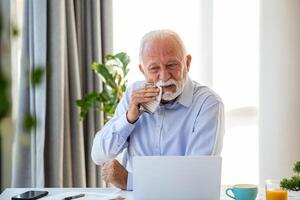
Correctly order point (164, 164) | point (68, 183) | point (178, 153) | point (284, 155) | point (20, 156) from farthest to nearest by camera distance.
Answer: point (284, 155)
point (68, 183)
point (20, 156)
point (178, 153)
point (164, 164)

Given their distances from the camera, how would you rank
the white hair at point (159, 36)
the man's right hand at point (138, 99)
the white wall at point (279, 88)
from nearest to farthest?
the man's right hand at point (138, 99) → the white hair at point (159, 36) → the white wall at point (279, 88)

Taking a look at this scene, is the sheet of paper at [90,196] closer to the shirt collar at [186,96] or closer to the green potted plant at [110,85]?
the shirt collar at [186,96]

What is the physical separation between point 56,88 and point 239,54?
4.79ft

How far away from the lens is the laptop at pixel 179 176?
1318 millimetres

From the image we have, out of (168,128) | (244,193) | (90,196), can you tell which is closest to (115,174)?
(90,196)

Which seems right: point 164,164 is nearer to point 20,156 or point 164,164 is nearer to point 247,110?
point 20,156

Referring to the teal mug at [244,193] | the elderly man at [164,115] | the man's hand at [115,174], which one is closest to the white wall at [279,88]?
the elderly man at [164,115]

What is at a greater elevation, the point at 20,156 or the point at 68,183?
the point at 20,156

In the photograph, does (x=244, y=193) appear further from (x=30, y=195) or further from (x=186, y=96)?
(x=30, y=195)

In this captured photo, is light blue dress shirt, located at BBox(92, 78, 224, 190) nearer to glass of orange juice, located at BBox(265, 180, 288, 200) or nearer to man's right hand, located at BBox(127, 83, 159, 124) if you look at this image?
man's right hand, located at BBox(127, 83, 159, 124)

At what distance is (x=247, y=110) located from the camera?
353 centimetres

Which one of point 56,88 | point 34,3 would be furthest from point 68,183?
point 34,3

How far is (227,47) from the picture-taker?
3.50m

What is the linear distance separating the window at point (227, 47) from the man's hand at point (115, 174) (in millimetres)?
1638
